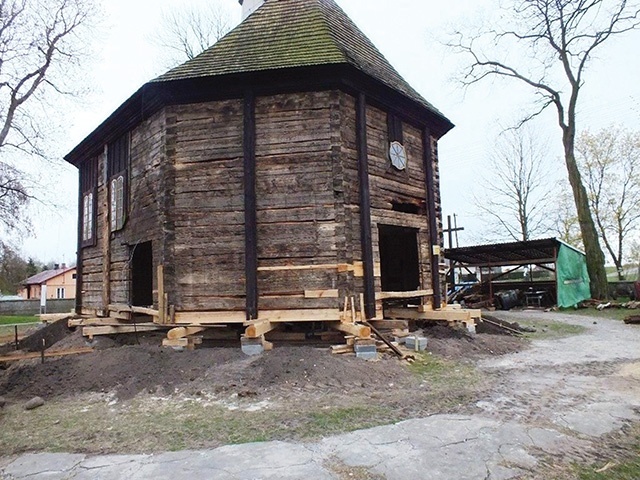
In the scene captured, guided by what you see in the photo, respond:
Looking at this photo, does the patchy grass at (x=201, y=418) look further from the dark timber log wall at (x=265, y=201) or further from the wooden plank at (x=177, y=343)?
the dark timber log wall at (x=265, y=201)

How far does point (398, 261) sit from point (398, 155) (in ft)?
12.0

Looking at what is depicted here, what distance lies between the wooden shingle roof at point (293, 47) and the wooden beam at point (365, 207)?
2.87 ft

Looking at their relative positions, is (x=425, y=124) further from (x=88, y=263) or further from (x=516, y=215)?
(x=516, y=215)

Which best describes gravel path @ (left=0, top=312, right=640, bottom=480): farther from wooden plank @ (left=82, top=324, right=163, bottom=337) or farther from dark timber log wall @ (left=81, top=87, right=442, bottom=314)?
wooden plank @ (left=82, top=324, right=163, bottom=337)

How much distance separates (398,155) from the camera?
9836 millimetres

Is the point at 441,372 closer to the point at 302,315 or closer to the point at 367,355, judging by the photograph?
the point at 367,355

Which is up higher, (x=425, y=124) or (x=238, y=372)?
(x=425, y=124)

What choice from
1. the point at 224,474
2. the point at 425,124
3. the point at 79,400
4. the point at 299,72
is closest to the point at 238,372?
the point at 79,400

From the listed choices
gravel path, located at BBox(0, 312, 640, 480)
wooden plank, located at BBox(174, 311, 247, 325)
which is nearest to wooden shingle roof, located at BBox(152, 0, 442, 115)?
wooden plank, located at BBox(174, 311, 247, 325)

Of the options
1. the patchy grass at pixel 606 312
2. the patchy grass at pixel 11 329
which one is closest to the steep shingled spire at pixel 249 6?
the patchy grass at pixel 11 329

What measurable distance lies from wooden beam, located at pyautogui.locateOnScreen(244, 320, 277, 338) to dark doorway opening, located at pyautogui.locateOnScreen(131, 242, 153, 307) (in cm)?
458

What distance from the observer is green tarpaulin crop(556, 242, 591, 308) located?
1956 cm

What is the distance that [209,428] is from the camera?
459 centimetres

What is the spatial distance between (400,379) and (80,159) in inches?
471
